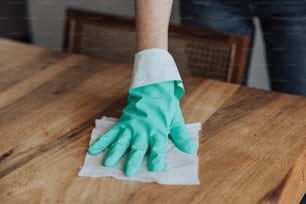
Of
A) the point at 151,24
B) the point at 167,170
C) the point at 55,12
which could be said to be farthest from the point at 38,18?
the point at 167,170

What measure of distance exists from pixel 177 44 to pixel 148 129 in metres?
0.49

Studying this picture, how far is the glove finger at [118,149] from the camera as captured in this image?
0.88 meters

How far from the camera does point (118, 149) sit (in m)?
0.91

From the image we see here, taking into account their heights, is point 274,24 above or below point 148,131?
above

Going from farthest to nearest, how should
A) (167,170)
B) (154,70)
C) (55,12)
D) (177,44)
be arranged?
1. (55,12)
2. (177,44)
3. (154,70)
4. (167,170)

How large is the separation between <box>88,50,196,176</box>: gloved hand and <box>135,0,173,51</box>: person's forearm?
5 centimetres

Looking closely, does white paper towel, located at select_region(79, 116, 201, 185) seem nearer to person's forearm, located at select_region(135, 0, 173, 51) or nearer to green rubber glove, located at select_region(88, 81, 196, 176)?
green rubber glove, located at select_region(88, 81, 196, 176)

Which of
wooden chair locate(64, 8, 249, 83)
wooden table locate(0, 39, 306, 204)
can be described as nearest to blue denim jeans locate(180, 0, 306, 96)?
wooden chair locate(64, 8, 249, 83)

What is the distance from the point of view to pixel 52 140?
0.96 meters

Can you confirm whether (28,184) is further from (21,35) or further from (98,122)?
(21,35)

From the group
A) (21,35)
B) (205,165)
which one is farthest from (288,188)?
(21,35)

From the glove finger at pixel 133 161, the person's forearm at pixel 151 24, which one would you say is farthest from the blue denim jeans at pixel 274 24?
the glove finger at pixel 133 161

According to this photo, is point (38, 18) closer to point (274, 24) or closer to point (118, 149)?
point (274, 24)

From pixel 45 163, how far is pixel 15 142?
10 cm
